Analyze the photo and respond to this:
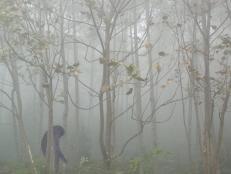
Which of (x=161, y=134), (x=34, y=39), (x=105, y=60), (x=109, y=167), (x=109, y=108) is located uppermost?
(x=34, y=39)

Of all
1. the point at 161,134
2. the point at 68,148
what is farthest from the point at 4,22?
the point at 161,134

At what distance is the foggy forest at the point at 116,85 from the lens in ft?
24.0

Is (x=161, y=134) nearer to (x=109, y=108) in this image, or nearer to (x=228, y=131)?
(x=228, y=131)

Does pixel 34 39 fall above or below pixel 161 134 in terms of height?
above

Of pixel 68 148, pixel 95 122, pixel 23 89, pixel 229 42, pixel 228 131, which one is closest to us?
pixel 229 42

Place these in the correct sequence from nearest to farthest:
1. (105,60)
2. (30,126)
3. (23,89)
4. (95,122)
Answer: (105,60)
(30,126)
(95,122)
(23,89)

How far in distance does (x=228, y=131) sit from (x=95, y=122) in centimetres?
950

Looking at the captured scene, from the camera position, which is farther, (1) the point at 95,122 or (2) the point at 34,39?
(1) the point at 95,122

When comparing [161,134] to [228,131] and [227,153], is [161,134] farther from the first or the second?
[227,153]

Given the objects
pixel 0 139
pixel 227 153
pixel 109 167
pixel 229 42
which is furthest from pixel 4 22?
pixel 0 139

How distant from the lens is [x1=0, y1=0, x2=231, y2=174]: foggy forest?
7.32m

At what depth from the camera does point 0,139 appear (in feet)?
77.3

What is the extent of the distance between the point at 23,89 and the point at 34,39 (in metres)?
30.4

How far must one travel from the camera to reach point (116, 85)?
6473 millimetres
